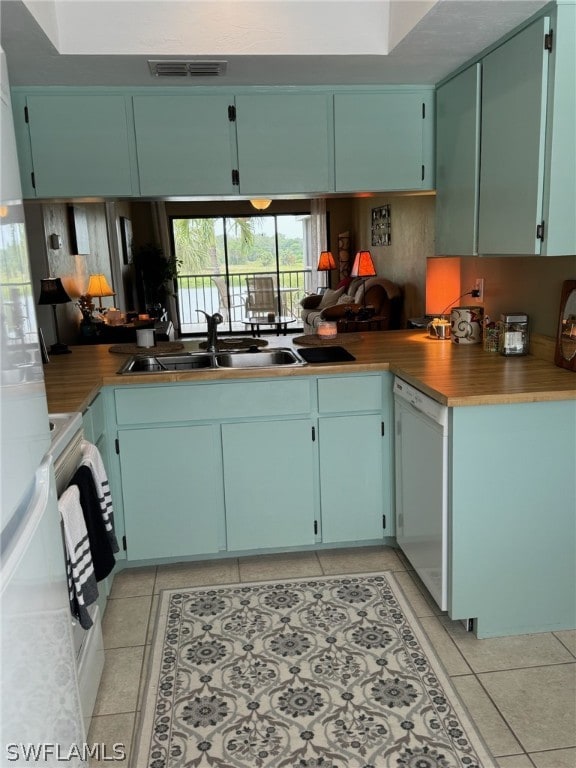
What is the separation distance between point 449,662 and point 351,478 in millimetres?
948

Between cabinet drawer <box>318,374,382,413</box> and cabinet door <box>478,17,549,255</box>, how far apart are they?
0.76m

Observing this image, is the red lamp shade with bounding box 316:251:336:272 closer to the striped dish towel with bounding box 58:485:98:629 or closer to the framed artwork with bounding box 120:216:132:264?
the framed artwork with bounding box 120:216:132:264

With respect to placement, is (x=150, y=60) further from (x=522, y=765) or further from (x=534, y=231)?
(x=522, y=765)

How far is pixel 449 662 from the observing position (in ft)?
7.34

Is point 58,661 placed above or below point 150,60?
below

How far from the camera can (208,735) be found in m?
1.94

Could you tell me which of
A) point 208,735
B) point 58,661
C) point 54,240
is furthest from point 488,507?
point 54,240

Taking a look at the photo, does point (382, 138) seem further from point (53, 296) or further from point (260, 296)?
point (260, 296)

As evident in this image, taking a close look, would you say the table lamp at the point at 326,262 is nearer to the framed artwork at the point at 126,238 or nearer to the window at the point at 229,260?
the window at the point at 229,260

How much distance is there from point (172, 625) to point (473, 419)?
1416 millimetres

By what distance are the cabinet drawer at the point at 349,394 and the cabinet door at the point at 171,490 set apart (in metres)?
0.51

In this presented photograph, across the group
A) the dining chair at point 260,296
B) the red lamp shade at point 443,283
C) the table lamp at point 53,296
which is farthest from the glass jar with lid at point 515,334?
the dining chair at point 260,296

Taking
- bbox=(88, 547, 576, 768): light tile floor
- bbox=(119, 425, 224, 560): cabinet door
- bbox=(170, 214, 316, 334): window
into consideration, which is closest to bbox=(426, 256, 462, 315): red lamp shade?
bbox=(88, 547, 576, 768): light tile floor

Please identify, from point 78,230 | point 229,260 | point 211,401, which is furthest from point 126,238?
point 211,401
